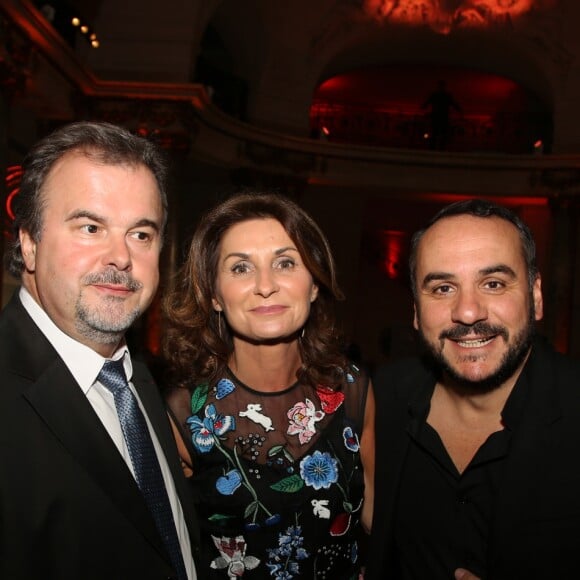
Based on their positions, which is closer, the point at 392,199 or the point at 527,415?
the point at 527,415

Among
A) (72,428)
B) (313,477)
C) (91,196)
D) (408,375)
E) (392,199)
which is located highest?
(392,199)

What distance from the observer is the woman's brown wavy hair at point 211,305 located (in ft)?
9.96

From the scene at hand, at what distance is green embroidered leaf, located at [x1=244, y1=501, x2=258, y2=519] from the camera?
2.77 meters

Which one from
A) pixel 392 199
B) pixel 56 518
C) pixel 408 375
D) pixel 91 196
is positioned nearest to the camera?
pixel 56 518

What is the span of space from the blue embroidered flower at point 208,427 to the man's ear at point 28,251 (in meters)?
1.14

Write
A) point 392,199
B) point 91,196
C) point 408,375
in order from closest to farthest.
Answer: point 91,196
point 408,375
point 392,199

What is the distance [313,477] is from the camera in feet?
9.44

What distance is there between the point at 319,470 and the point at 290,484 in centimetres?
16

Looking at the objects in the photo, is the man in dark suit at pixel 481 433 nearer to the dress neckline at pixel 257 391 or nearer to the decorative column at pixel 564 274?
the dress neckline at pixel 257 391

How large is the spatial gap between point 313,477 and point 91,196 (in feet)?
5.35

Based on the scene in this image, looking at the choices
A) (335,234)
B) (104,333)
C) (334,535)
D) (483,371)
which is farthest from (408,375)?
(335,234)

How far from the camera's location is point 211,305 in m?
3.19

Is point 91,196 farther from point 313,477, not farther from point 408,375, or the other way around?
point 408,375

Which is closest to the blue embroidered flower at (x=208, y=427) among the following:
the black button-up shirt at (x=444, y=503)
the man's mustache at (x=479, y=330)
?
the black button-up shirt at (x=444, y=503)
